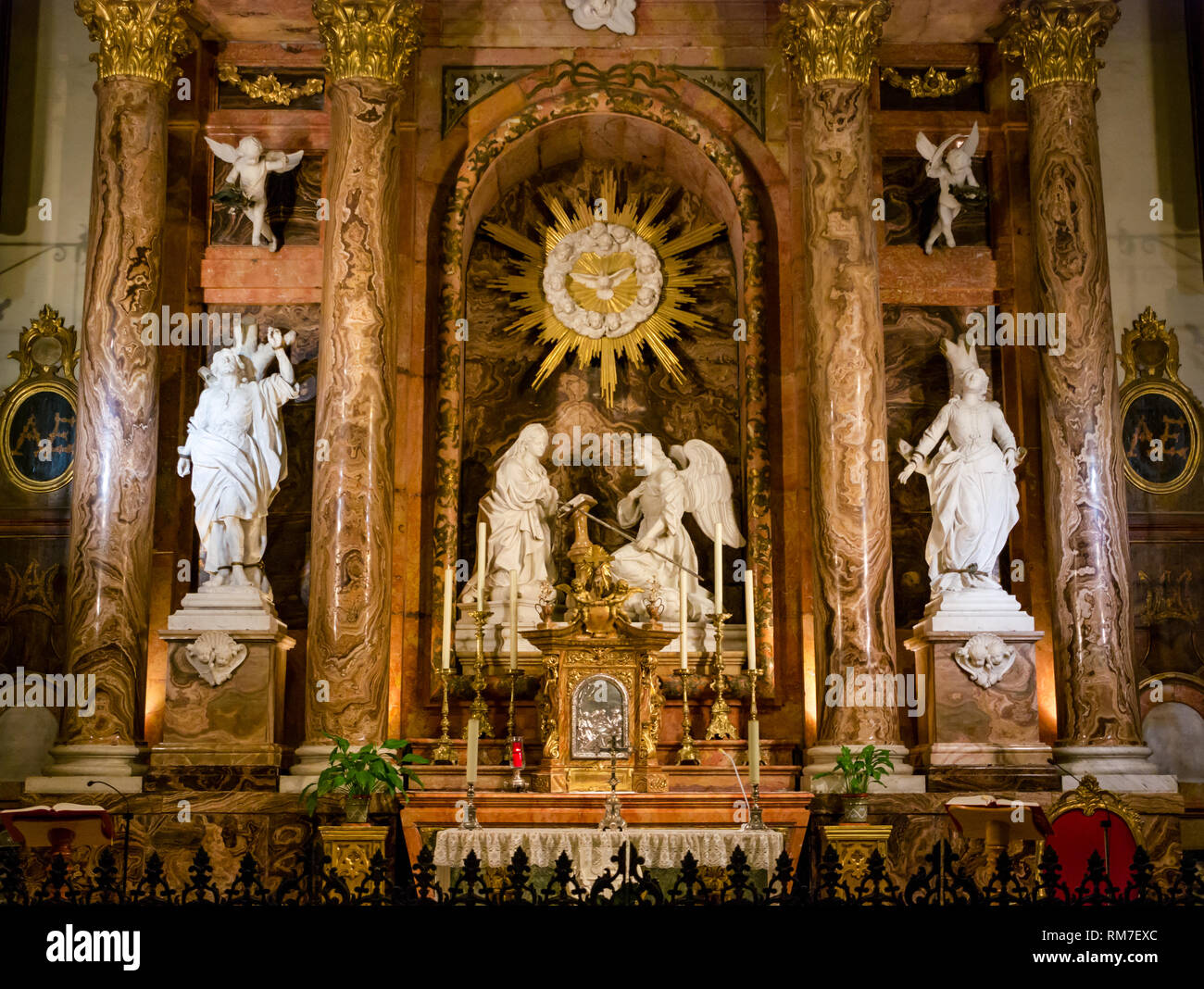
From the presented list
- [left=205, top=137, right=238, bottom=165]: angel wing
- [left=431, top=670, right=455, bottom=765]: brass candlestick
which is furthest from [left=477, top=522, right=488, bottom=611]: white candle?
[left=205, top=137, right=238, bottom=165]: angel wing

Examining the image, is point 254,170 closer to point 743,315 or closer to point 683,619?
point 743,315

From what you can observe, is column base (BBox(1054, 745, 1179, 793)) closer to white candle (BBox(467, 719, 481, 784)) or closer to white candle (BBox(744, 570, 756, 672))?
white candle (BBox(744, 570, 756, 672))

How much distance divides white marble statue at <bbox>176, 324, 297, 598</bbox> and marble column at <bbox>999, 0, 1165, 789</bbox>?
6943mm

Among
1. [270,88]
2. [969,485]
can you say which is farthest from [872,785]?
[270,88]

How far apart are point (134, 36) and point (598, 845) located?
8702 mm

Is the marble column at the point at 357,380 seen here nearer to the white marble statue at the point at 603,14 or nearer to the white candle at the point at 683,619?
the white marble statue at the point at 603,14

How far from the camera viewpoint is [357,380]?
1365cm

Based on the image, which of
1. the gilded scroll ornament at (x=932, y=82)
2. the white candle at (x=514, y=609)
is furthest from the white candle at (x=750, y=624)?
the gilded scroll ornament at (x=932, y=82)

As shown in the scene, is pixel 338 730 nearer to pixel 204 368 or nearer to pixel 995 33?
pixel 204 368

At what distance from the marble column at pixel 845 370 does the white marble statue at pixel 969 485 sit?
0.49 m

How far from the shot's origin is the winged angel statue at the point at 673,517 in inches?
573

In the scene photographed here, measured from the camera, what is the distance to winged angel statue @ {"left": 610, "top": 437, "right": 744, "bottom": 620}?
573 inches
